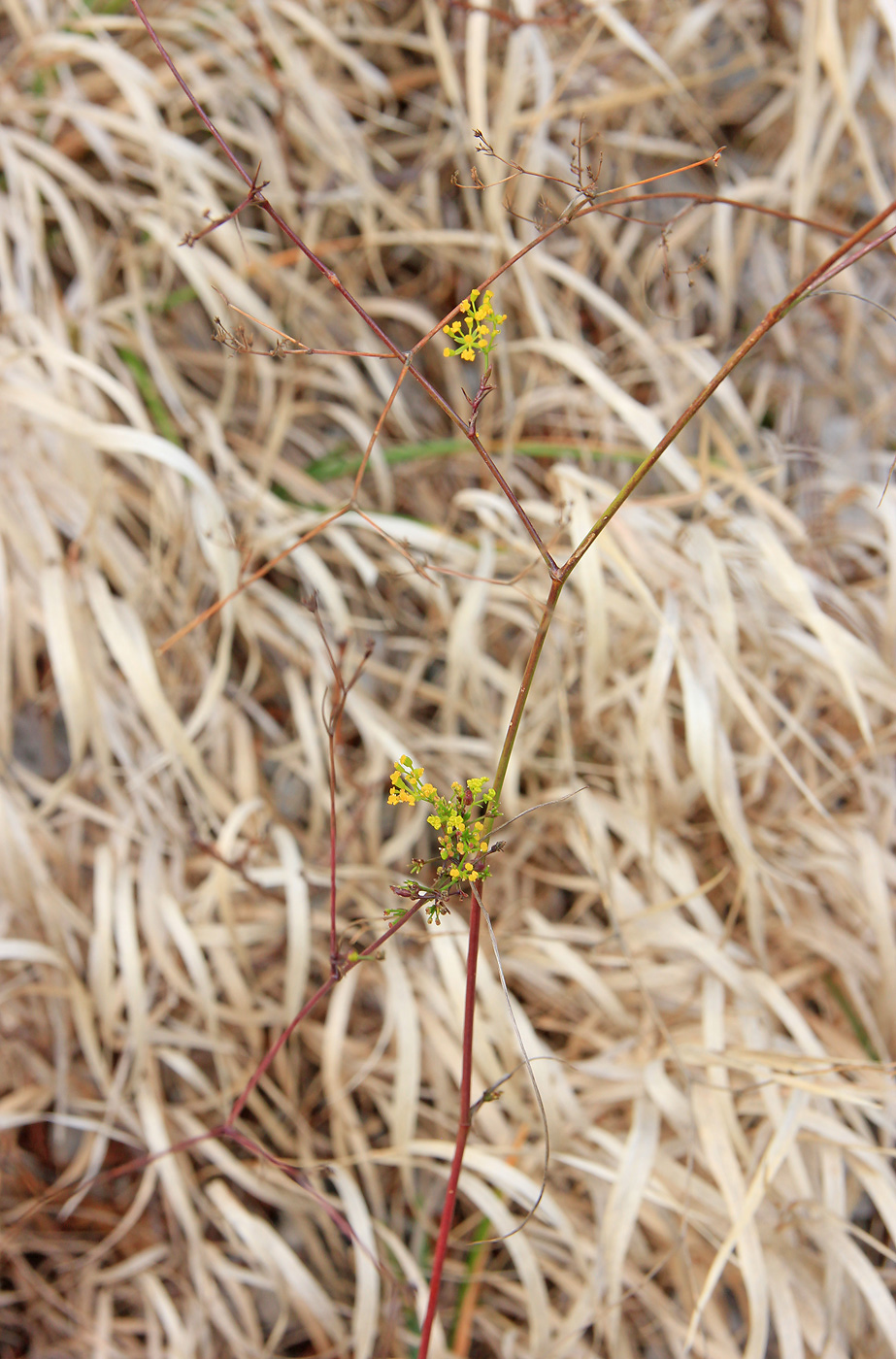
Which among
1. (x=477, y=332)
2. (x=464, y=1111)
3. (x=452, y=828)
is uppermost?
(x=477, y=332)

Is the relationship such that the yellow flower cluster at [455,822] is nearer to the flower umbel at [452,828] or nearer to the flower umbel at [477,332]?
the flower umbel at [452,828]

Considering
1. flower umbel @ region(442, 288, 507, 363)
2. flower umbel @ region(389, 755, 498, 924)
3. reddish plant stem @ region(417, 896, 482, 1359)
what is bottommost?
reddish plant stem @ region(417, 896, 482, 1359)

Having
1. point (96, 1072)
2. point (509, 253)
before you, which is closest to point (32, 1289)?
point (96, 1072)

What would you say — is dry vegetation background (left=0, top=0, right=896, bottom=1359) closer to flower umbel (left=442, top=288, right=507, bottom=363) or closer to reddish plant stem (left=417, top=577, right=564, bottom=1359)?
reddish plant stem (left=417, top=577, right=564, bottom=1359)

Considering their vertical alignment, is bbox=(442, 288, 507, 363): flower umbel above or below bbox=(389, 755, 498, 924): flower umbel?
above

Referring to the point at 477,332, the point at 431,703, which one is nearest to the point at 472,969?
the point at 477,332

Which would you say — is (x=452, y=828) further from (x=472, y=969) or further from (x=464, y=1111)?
(x=464, y=1111)

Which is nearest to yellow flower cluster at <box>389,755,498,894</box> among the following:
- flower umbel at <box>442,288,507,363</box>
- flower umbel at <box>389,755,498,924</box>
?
flower umbel at <box>389,755,498,924</box>
